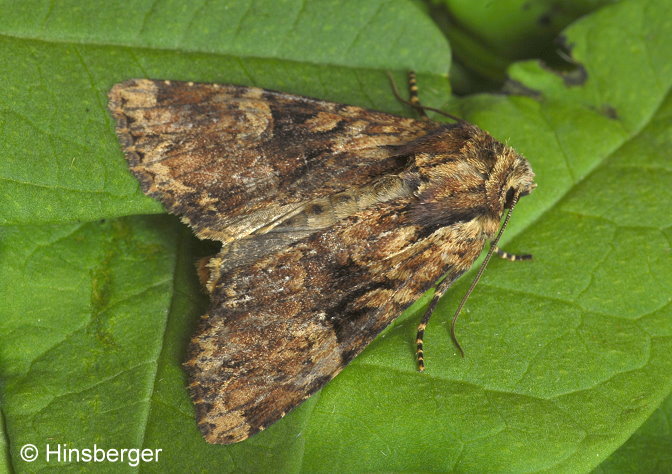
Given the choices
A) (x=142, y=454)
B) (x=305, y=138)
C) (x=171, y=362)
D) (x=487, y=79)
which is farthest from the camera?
(x=487, y=79)

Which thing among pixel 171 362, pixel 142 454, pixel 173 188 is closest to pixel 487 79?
pixel 173 188

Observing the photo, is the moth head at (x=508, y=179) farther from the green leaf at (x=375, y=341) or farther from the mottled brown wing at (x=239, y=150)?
the mottled brown wing at (x=239, y=150)

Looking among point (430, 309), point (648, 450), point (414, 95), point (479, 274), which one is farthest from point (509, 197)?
point (648, 450)

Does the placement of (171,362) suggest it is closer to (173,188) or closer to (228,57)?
(173,188)

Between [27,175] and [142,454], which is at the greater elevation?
[27,175]
